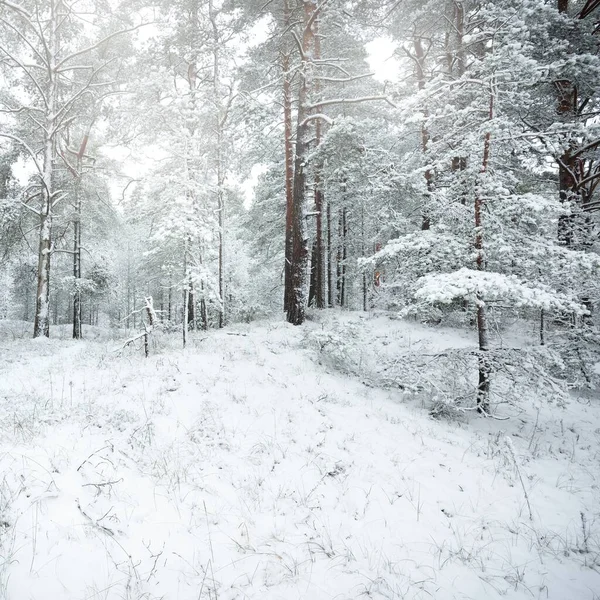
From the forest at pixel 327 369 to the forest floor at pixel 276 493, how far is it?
1.2 inches

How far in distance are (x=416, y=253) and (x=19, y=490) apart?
7.25 meters

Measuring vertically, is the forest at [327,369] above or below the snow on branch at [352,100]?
below

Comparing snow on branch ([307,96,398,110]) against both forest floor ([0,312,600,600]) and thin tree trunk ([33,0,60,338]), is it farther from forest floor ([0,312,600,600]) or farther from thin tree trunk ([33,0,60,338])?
thin tree trunk ([33,0,60,338])

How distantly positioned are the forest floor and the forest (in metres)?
0.03

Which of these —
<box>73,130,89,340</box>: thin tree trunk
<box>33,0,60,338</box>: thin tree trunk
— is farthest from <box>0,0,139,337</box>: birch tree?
<box>73,130,89,340</box>: thin tree trunk

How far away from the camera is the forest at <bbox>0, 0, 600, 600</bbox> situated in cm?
328

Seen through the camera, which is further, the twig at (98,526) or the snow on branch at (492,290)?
the snow on branch at (492,290)

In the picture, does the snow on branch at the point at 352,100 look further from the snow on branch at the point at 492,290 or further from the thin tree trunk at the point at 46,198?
the thin tree trunk at the point at 46,198

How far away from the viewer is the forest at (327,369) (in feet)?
10.8

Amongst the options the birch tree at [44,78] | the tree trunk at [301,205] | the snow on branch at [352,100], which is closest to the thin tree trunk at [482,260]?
the snow on branch at [352,100]

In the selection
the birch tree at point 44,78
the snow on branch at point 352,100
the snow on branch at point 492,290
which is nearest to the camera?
the snow on branch at point 492,290

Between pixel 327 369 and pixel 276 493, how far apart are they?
4.52 meters

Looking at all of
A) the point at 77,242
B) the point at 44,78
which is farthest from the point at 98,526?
the point at 44,78

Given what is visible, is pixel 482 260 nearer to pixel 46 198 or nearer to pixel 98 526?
pixel 98 526
